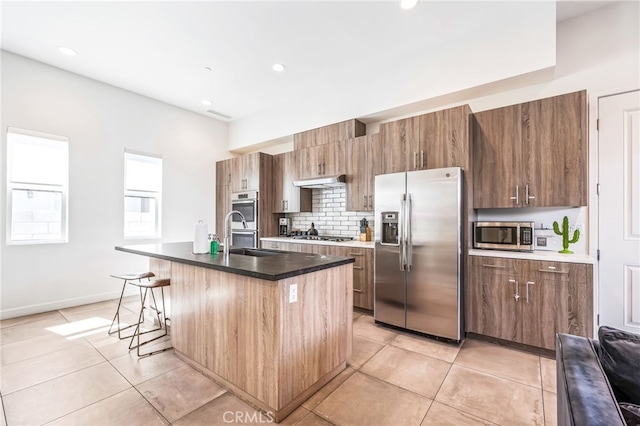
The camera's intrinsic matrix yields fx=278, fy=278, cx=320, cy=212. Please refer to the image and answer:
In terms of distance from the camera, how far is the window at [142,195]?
455cm

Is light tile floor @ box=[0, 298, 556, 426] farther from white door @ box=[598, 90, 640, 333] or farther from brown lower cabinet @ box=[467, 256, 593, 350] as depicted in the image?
white door @ box=[598, 90, 640, 333]

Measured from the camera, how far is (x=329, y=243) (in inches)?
152

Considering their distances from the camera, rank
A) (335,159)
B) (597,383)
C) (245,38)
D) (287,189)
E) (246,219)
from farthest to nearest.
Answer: (246,219) < (287,189) < (335,159) < (245,38) < (597,383)

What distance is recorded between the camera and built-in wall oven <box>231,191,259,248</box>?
496 centimetres

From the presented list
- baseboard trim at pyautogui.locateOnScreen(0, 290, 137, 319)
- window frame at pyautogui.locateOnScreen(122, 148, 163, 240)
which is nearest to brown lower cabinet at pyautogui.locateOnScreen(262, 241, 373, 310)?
window frame at pyautogui.locateOnScreen(122, 148, 163, 240)

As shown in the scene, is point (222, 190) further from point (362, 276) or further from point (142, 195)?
point (362, 276)

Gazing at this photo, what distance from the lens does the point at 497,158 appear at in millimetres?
3016

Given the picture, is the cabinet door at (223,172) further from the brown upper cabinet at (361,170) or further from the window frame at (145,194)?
the brown upper cabinet at (361,170)

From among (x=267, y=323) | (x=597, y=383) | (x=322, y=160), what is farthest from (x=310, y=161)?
(x=597, y=383)

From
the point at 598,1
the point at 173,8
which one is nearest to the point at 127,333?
the point at 173,8

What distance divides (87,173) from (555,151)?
19.3ft

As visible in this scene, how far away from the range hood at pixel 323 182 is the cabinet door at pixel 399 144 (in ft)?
2.26

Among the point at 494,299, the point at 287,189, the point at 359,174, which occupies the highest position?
the point at 359,174

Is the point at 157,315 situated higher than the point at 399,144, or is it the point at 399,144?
the point at 399,144
